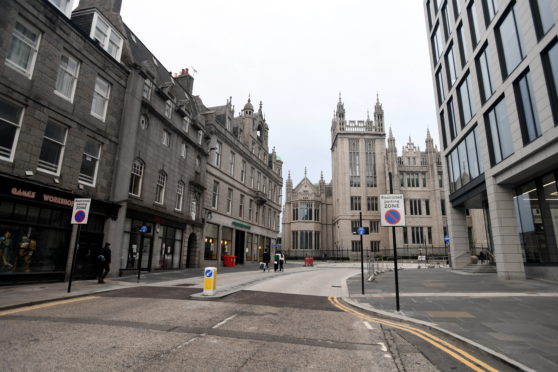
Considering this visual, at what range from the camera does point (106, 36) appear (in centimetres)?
1773

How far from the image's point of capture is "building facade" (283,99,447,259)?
6169 cm

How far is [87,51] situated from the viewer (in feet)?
52.3

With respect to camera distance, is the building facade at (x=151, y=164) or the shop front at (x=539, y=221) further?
the building facade at (x=151, y=164)

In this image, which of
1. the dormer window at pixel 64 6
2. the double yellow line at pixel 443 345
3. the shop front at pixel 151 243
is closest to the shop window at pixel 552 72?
the double yellow line at pixel 443 345

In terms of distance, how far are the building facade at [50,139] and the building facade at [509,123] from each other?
858 inches

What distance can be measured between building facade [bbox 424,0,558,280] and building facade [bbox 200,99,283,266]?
68.3 feet

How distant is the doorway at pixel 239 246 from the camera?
34344 millimetres

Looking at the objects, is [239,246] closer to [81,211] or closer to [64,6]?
[81,211]

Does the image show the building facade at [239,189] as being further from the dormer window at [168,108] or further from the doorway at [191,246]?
the dormer window at [168,108]

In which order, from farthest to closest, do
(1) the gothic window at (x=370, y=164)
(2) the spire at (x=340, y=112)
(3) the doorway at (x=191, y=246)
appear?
(2) the spire at (x=340, y=112) → (1) the gothic window at (x=370, y=164) → (3) the doorway at (x=191, y=246)

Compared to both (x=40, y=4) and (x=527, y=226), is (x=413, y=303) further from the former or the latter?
(x=40, y=4)

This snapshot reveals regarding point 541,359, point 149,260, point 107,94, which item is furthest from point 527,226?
point 107,94

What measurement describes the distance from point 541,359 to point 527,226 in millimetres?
16204

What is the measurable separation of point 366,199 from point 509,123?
49.1 meters
